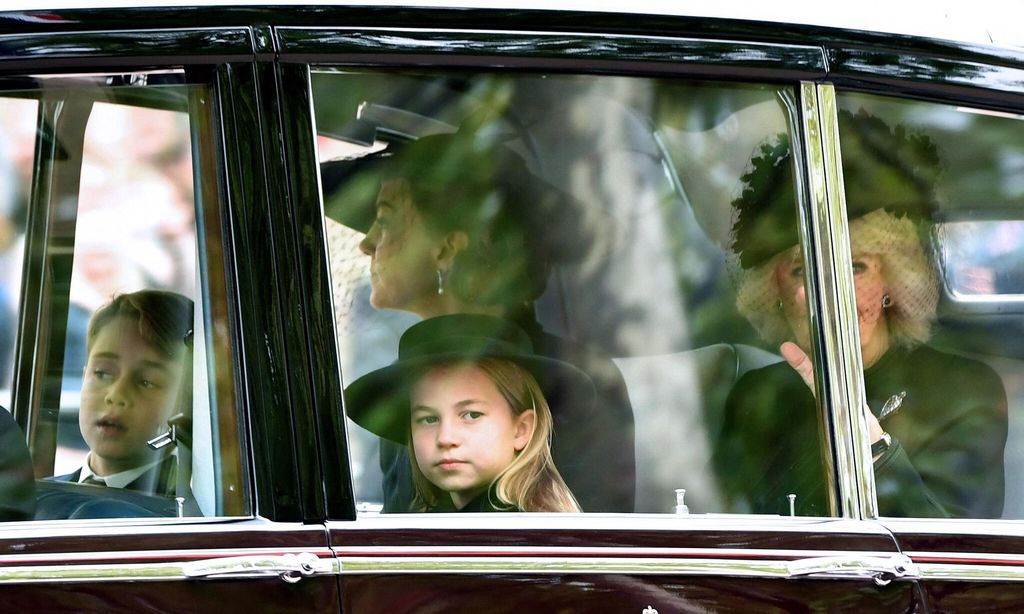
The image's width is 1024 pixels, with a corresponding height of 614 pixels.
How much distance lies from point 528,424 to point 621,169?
18.8 inches

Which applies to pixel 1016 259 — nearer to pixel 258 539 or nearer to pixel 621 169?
pixel 621 169

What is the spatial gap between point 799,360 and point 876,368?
180 millimetres

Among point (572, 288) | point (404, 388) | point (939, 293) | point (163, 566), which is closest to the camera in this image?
point (163, 566)

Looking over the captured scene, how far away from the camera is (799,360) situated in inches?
92.2

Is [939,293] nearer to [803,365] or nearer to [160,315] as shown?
[803,365]

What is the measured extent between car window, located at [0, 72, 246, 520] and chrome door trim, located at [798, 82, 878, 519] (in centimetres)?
99

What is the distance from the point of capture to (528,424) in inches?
91.5

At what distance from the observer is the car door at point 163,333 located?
1.96 metres

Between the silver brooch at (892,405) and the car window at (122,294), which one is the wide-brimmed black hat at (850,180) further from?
the car window at (122,294)

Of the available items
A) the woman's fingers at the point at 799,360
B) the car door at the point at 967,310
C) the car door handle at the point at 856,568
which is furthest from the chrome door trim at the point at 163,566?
the car door at the point at 967,310

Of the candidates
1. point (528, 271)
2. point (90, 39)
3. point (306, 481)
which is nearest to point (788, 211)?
point (528, 271)

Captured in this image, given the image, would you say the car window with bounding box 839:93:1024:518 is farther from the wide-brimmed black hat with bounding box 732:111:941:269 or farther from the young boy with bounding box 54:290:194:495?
the young boy with bounding box 54:290:194:495

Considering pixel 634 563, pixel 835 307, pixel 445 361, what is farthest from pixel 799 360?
pixel 445 361

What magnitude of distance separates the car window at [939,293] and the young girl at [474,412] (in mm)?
574
